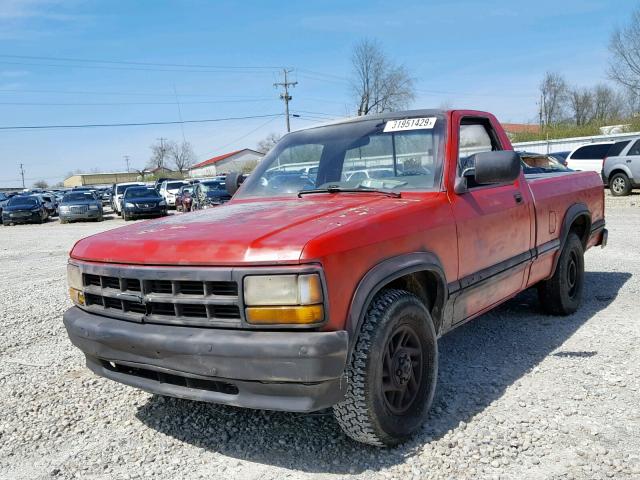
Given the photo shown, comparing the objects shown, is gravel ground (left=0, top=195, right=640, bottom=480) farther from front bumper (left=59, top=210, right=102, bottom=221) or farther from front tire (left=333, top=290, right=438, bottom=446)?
front bumper (left=59, top=210, right=102, bottom=221)

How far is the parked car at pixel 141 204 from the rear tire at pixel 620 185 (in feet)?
54.5

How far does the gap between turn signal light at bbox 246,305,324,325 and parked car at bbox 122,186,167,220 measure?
21.2 metres

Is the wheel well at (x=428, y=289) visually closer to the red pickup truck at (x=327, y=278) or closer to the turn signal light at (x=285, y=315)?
the red pickup truck at (x=327, y=278)

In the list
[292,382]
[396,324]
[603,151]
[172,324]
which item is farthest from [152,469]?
[603,151]

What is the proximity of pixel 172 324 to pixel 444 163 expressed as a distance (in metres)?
1.92

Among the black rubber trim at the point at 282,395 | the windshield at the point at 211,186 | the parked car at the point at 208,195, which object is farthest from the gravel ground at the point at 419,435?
the windshield at the point at 211,186

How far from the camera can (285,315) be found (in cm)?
244

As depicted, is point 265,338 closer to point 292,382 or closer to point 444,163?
point 292,382

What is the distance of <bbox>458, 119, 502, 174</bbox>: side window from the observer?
3789 mm

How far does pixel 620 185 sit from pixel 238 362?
700 inches

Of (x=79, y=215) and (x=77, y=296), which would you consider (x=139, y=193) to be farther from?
(x=77, y=296)

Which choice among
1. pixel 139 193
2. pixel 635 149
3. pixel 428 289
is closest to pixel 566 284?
pixel 428 289

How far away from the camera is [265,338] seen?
242 centimetres

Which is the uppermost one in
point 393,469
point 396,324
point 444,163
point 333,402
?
point 444,163
